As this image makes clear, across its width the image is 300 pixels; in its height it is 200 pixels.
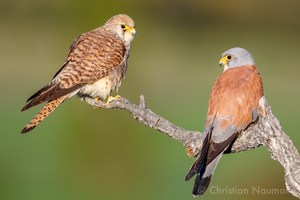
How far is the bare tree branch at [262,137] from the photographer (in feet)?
18.0

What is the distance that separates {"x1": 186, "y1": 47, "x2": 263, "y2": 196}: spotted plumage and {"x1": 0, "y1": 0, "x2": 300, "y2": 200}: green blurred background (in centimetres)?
386

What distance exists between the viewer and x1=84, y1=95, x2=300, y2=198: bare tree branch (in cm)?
548

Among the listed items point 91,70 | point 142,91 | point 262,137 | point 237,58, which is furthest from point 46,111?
point 142,91

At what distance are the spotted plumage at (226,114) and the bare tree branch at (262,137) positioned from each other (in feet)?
0.26

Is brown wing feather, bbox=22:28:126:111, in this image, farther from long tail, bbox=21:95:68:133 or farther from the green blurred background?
the green blurred background

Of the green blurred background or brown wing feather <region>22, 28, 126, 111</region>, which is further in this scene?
the green blurred background

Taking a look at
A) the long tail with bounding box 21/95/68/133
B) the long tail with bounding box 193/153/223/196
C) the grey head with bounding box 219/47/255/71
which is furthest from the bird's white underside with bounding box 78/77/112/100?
the long tail with bounding box 193/153/223/196

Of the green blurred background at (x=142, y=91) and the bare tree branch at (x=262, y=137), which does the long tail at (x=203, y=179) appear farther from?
the green blurred background at (x=142, y=91)

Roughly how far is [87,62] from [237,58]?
4.33 ft

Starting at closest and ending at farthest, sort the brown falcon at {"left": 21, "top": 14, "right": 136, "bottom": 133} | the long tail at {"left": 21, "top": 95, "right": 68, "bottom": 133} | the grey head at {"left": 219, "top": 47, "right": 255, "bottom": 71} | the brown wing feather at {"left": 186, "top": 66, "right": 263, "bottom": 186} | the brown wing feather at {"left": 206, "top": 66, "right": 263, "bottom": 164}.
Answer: the brown wing feather at {"left": 186, "top": 66, "right": 263, "bottom": 186} < the brown wing feather at {"left": 206, "top": 66, "right": 263, "bottom": 164} < the long tail at {"left": 21, "top": 95, "right": 68, "bottom": 133} < the grey head at {"left": 219, "top": 47, "right": 255, "bottom": 71} < the brown falcon at {"left": 21, "top": 14, "right": 136, "bottom": 133}

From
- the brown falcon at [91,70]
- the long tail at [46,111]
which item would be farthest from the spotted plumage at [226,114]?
the long tail at [46,111]

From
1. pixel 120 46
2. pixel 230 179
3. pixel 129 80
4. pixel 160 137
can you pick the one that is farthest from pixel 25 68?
pixel 120 46

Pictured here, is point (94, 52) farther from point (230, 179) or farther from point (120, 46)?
point (230, 179)

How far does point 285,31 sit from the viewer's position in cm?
1983
